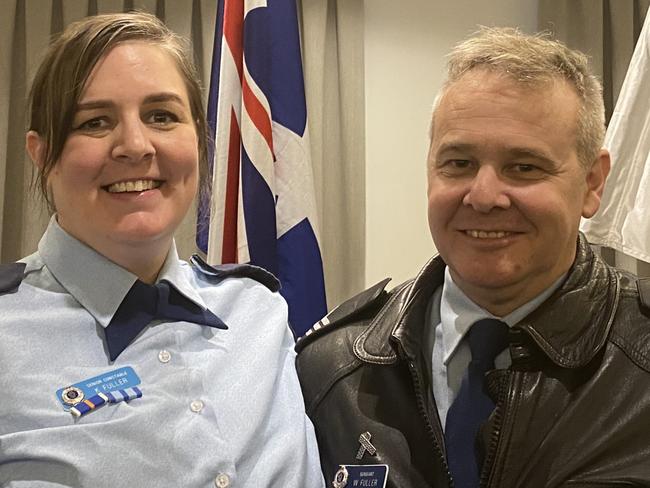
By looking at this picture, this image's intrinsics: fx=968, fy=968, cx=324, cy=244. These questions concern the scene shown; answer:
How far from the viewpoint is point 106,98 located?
1.61m

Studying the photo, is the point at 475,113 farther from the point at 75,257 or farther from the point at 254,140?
the point at 254,140

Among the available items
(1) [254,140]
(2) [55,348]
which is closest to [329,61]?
(1) [254,140]

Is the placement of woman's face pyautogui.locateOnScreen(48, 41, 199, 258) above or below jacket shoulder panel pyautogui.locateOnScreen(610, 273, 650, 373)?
above

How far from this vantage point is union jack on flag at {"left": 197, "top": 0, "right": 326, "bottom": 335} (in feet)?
9.63

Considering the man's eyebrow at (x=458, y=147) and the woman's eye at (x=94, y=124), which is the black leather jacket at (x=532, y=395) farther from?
the woman's eye at (x=94, y=124)

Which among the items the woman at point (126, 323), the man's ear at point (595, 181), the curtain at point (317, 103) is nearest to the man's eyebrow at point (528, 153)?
the man's ear at point (595, 181)

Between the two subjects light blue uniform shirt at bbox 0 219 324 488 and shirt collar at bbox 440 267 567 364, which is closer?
light blue uniform shirt at bbox 0 219 324 488

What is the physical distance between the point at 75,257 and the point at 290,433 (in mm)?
475

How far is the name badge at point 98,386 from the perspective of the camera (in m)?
1.48

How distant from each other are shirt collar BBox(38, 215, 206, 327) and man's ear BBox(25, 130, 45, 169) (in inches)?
4.5

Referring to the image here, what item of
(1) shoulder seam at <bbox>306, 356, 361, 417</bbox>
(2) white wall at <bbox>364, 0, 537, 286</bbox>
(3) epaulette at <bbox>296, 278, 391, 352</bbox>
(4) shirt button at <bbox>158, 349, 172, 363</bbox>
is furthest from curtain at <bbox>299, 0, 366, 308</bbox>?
(4) shirt button at <bbox>158, 349, 172, 363</bbox>

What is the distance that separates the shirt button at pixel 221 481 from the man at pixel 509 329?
0.85 feet

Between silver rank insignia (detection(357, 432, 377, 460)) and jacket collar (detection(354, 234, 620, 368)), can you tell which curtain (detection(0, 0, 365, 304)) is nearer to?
jacket collar (detection(354, 234, 620, 368))

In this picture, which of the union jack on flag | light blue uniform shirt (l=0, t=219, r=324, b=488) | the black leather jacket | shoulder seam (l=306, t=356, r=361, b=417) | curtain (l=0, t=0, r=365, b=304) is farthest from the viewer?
curtain (l=0, t=0, r=365, b=304)
